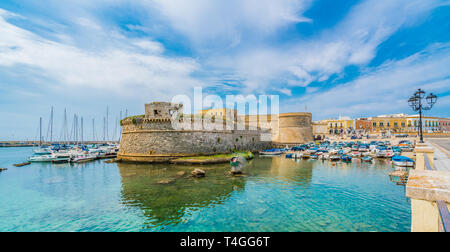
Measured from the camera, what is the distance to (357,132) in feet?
186

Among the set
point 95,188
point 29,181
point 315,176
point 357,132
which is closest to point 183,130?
point 95,188

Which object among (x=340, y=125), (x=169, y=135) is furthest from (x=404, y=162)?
(x=340, y=125)

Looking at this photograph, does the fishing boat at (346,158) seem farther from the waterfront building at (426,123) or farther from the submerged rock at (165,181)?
the waterfront building at (426,123)

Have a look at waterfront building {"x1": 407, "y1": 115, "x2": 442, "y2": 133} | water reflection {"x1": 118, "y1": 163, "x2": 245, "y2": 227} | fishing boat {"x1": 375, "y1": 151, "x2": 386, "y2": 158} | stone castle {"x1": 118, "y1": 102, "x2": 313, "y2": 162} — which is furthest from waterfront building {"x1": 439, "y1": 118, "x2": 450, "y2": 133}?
water reflection {"x1": 118, "y1": 163, "x2": 245, "y2": 227}

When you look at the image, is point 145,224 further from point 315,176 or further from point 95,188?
point 315,176

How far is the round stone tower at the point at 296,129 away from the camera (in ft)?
140

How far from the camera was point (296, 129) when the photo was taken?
141 ft

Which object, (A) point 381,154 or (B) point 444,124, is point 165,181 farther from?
(B) point 444,124

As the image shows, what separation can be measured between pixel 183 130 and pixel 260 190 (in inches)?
601

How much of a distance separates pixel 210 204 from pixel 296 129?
37.1m

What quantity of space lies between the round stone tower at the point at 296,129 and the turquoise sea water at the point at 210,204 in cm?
2780

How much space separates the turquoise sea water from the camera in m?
7.84

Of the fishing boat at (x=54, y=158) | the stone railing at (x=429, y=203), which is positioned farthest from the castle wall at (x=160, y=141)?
the stone railing at (x=429, y=203)
